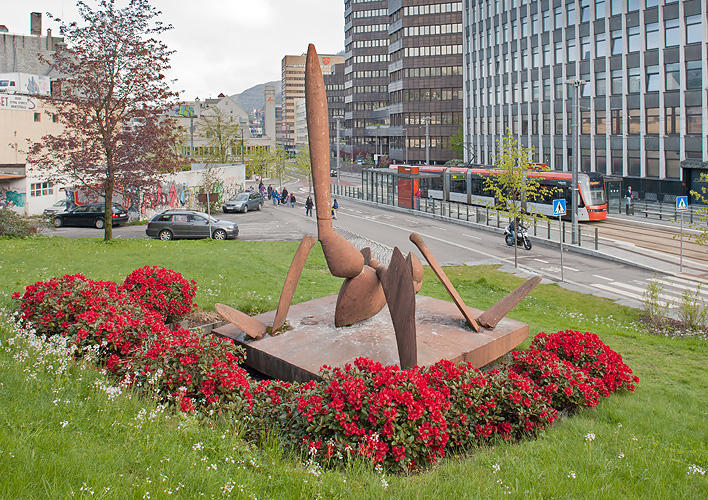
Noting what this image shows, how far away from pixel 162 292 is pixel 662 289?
14.9 meters

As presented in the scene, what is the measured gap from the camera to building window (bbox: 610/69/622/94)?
50.5 metres

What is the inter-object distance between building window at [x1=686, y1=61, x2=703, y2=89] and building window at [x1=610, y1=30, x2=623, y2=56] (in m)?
6.87

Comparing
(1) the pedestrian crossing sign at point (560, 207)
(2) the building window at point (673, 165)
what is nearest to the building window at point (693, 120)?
(2) the building window at point (673, 165)

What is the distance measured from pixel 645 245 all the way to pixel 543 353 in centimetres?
2356

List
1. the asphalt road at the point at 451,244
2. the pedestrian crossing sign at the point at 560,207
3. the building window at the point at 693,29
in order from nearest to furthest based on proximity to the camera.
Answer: the asphalt road at the point at 451,244 → the pedestrian crossing sign at the point at 560,207 → the building window at the point at 693,29

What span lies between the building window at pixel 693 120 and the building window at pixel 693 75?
4.85ft

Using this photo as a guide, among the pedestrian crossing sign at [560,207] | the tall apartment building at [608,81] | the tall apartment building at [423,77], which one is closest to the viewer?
the pedestrian crossing sign at [560,207]

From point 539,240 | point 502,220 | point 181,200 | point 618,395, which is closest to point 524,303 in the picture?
point 618,395

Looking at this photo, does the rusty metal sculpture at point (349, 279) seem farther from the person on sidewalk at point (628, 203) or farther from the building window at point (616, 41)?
the building window at point (616, 41)

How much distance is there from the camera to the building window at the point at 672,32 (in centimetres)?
4516

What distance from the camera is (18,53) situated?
55500 millimetres

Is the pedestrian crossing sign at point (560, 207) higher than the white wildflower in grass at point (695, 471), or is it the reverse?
the pedestrian crossing sign at point (560, 207)

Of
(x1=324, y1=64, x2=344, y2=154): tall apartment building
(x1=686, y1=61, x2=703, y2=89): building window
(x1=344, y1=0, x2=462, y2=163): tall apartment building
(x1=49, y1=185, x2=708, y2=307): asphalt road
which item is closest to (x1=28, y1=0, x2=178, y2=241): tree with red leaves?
(x1=49, y1=185, x2=708, y2=307): asphalt road

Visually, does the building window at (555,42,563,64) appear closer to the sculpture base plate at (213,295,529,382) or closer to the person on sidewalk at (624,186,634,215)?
the person on sidewalk at (624,186,634,215)
